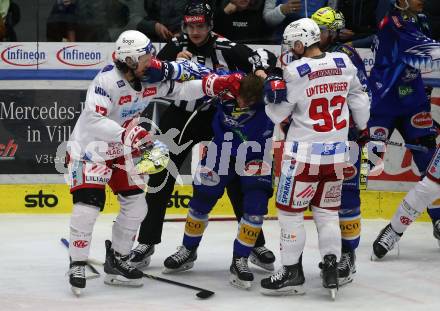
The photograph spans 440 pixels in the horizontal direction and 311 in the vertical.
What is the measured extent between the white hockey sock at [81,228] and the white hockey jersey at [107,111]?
0.28 meters

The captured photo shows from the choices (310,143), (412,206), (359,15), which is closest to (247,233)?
(310,143)

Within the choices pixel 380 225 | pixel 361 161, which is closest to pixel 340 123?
pixel 361 161

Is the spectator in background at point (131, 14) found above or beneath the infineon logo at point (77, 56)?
above

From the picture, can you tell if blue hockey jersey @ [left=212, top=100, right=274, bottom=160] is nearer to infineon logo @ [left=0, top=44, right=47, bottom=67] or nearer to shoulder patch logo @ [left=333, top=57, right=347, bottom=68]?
shoulder patch logo @ [left=333, top=57, right=347, bottom=68]

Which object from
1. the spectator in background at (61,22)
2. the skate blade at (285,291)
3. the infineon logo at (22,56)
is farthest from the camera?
the spectator in background at (61,22)

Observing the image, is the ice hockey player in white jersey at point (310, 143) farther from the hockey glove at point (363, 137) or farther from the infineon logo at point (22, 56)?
the infineon logo at point (22, 56)

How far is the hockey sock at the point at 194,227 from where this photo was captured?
245 inches

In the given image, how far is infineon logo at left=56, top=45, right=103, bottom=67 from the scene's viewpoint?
8.00 meters

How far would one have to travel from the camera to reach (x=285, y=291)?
5.70m

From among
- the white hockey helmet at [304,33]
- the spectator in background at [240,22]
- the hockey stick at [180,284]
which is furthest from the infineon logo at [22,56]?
the white hockey helmet at [304,33]

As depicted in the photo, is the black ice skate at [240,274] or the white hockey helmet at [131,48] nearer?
the white hockey helmet at [131,48]

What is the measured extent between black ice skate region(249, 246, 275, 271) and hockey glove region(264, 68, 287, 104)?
1203 millimetres

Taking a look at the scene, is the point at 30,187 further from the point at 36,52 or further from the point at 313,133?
the point at 313,133

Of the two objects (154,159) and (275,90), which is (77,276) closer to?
(154,159)
